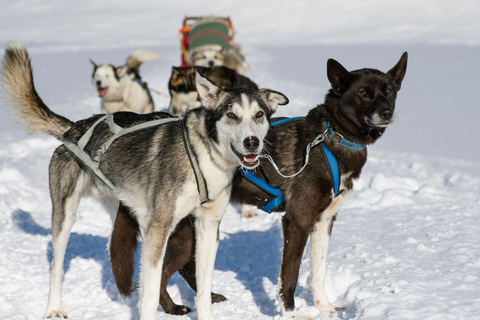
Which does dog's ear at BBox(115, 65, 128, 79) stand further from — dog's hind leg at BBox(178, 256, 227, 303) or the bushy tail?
dog's hind leg at BBox(178, 256, 227, 303)

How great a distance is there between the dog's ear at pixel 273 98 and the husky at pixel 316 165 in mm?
220

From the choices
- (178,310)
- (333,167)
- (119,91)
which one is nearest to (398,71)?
(333,167)

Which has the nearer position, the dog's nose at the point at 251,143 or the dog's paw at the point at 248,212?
the dog's nose at the point at 251,143

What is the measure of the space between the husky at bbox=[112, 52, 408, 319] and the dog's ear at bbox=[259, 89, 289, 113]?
22cm

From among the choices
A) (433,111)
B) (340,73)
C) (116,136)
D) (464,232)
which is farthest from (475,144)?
(116,136)

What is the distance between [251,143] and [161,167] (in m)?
0.62

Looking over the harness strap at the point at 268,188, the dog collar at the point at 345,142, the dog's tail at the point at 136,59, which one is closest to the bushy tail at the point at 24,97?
the harness strap at the point at 268,188

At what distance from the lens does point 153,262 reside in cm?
293

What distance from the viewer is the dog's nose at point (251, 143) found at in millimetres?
2656

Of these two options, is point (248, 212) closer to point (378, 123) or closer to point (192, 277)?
point (192, 277)

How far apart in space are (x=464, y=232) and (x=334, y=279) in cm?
144

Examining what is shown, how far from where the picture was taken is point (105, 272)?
4016 millimetres

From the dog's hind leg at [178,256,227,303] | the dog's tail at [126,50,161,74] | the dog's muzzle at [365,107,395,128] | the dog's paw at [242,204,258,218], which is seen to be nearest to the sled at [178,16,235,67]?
Result: the dog's tail at [126,50,161,74]

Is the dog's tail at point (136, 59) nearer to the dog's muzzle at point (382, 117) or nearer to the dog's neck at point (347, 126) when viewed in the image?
the dog's neck at point (347, 126)
